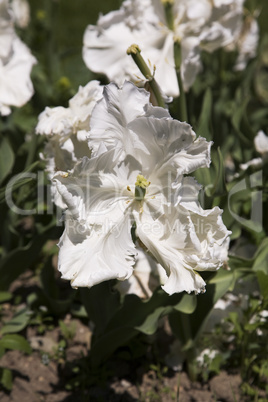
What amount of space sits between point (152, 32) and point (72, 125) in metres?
0.77

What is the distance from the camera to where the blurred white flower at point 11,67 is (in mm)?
2000

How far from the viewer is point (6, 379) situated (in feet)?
5.77

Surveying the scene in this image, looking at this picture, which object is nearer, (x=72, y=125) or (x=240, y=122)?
(x=72, y=125)

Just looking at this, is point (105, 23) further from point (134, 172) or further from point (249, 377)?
point (249, 377)

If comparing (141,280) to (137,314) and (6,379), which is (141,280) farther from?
(6,379)

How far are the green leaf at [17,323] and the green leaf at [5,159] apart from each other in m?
0.52

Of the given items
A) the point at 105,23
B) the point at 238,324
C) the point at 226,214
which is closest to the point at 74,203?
the point at 226,214

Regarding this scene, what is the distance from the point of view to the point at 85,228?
4.19ft

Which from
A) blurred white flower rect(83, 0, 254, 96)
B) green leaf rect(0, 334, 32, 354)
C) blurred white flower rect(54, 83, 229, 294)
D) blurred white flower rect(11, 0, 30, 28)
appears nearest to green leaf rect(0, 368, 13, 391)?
green leaf rect(0, 334, 32, 354)

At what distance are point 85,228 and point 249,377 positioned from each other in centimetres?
94

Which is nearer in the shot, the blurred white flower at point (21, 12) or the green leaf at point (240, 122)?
the green leaf at point (240, 122)

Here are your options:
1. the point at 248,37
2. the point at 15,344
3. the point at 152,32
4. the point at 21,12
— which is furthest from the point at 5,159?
the point at 21,12

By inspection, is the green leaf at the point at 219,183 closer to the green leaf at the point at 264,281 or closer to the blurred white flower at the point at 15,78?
the green leaf at the point at 264,281

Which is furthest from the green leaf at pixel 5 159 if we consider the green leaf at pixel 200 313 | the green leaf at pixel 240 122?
the green leaf at pixel 240 122
